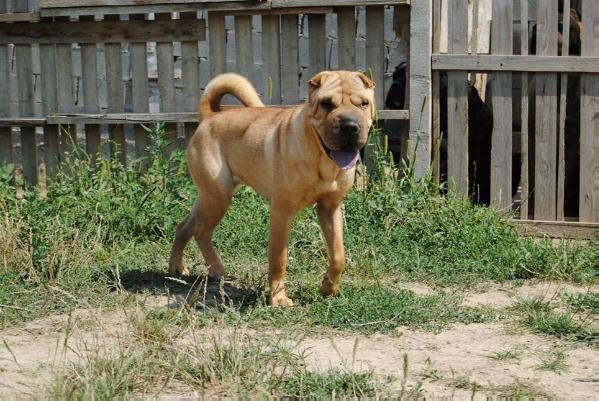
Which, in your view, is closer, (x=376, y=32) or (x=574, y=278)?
(x=574, y=278)

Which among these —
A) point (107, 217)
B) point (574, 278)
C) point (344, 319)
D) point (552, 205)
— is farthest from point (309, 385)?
point (552, 205)

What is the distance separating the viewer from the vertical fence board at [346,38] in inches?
327

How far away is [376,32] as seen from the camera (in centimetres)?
830

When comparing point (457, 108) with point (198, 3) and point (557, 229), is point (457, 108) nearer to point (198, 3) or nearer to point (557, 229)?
point (557, 229)

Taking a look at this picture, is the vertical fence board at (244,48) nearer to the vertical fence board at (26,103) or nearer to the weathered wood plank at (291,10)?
the weathered wood plank at (291,10)

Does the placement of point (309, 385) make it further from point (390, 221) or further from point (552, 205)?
point (552, 205)

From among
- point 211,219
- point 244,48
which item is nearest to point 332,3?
point 244,48

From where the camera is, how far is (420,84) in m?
8.12

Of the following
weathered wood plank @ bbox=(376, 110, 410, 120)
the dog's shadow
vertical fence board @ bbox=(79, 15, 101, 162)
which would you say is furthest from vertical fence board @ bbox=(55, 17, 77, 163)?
weathered wood plank @ bbox=(376, 110, 410, 120)

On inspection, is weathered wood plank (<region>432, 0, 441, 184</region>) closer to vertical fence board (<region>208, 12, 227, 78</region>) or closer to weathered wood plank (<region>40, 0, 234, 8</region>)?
vertical fence board (<region>208, 12, 227, 78</region>)

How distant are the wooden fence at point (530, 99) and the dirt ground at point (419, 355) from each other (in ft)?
7.56

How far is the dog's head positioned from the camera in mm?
5492

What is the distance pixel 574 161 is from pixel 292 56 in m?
2.63

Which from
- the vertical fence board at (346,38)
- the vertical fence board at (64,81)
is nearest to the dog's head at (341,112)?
the vertical fence board at (346,38)
